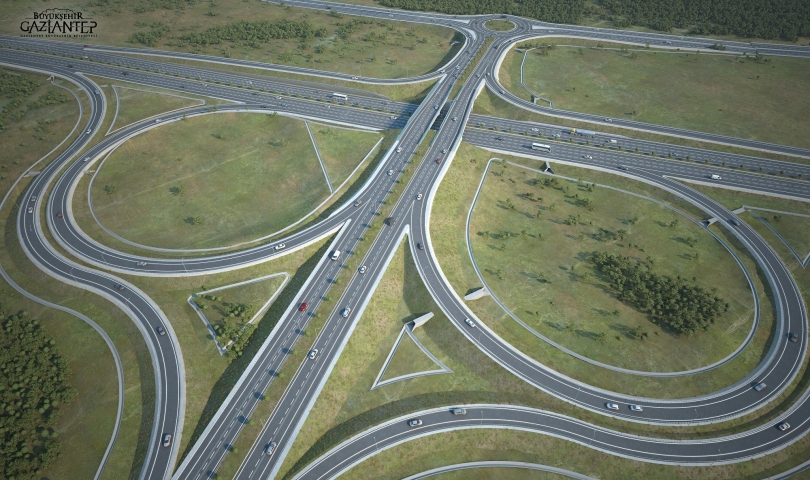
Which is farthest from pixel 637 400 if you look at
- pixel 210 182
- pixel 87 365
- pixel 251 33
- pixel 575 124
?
pixel 251 33

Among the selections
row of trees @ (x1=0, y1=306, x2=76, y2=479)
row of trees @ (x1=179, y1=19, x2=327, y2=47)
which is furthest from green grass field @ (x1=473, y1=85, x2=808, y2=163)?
row of trees @ (x1=0, y1=306, x2=76, y2=479)

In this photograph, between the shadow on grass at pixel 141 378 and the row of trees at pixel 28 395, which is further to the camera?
the shadow on grass at pixel 141 378

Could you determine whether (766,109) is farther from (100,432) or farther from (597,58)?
(100,432)

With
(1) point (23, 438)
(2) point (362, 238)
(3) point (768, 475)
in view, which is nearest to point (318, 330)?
(2) point (362, 238)

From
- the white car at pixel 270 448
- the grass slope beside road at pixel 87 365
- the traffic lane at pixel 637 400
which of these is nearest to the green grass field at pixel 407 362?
the traffic lane at pixel 637 400

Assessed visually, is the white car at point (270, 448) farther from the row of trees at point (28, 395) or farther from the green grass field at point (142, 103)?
the green grass field at point (142, 103)
